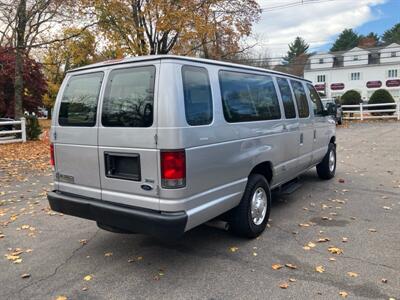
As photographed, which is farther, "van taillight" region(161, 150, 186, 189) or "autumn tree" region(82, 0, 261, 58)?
"autumn tree" region(82, 0, 261, 58)

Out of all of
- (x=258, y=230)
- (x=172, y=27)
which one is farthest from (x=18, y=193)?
(x=172, y=27)

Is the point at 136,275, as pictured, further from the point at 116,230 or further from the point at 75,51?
the point at 75,51

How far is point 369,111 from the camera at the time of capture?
80.9 ft

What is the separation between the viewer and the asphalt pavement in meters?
3.50

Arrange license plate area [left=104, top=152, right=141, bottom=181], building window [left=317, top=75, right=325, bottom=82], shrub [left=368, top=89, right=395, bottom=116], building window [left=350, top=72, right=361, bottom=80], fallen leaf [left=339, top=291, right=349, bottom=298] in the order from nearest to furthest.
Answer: fallen leaf [left=339, top=291, right=349, bottom=298] < license plate area [left=104, top=152, right=141, bottom=181] < shrub [left=368, top=89, right=395, bottom=116] < building window [left=350, top=72, right=361, bottom=80] < building window [left=317, top=75, right=325, bottom=82]

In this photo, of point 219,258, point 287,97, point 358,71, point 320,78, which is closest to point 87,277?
point 219,258

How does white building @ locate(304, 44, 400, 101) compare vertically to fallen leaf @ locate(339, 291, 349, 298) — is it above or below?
above

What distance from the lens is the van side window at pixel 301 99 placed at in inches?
243

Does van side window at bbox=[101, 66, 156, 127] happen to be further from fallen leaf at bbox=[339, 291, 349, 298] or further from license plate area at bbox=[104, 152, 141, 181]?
fallen leaf at bbox=[339, 291, 349, 298]

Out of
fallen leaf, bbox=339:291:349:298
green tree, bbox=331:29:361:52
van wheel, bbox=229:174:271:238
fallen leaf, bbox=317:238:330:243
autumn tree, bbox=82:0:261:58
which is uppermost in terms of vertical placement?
green tree, bbox=331:29:361:52

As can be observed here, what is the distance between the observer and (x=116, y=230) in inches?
159

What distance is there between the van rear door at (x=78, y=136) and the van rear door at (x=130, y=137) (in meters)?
0.15

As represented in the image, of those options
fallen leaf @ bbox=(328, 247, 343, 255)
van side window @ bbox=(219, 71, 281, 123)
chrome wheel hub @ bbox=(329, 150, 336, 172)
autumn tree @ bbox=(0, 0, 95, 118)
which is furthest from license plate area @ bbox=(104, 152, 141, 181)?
autumn tree @ bbox=(0, 0, 95, 118)

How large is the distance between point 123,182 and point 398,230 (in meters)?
3.69
